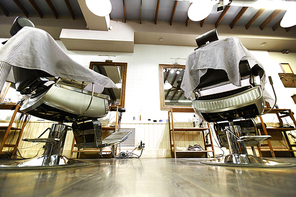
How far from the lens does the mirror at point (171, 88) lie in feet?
11.7

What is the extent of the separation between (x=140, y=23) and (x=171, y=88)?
6.90 ft

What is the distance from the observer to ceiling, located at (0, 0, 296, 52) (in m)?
3.53

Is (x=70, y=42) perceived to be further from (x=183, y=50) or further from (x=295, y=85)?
(x=295, y=85)

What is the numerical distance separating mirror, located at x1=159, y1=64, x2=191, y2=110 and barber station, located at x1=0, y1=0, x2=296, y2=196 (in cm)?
3

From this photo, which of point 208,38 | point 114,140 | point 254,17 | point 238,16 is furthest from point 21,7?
point 254,17

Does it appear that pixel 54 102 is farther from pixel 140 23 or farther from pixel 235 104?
pixel 140 23

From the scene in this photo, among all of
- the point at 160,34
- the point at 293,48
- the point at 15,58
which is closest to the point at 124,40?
the point at 160,34

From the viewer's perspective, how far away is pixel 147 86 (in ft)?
12.2

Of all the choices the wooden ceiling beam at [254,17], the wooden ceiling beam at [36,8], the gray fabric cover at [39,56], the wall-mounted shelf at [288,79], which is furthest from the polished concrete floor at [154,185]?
the wall-mounted shelf at [288,79]

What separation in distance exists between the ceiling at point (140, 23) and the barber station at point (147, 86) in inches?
1.2

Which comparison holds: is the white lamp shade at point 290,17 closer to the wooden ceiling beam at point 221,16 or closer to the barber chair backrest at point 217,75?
the wooden ceiling beam at point 221,16

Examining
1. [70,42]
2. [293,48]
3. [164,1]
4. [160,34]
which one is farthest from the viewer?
[293,48]

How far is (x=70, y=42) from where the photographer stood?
3.67 metres

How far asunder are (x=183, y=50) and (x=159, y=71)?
46.2 inches
